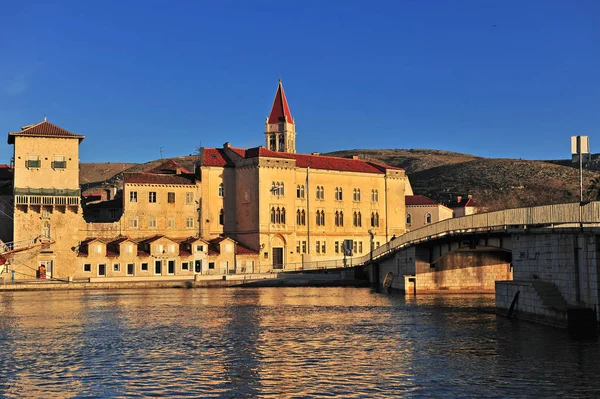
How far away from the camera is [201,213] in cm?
10656

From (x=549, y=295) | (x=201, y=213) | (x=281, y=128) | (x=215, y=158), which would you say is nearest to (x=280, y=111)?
(x=281, y=128)

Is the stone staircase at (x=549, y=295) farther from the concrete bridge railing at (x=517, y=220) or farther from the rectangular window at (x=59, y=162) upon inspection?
the rectangular window at (x=59, y=162)

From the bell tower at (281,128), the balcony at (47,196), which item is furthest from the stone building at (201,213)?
the bell tower at (281,128)

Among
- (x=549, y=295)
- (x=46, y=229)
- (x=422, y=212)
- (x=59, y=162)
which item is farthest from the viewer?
(x=422, y=212)

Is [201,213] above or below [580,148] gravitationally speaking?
above

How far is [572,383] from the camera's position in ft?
94.7

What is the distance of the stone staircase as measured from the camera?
4466cm

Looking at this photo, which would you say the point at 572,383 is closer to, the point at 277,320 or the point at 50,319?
the point at 277,320

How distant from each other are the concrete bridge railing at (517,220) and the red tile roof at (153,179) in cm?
3539

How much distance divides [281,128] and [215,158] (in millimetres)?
29540

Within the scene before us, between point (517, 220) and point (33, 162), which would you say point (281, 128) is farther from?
point (517, 220)

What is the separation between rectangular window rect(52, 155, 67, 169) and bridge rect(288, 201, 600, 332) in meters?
40.0

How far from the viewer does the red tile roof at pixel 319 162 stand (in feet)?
356

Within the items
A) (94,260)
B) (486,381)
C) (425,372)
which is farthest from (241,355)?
(94,260)
